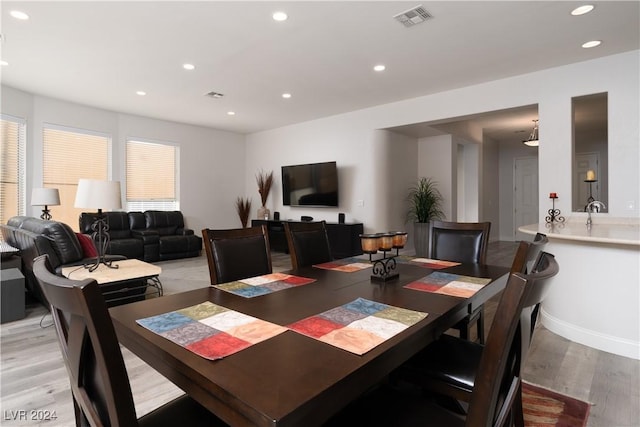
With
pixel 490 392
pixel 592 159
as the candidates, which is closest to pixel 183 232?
pixel 490 392

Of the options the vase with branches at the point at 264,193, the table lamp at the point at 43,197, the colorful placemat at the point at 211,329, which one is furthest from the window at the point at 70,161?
the colorful placemat at the point at 211,329

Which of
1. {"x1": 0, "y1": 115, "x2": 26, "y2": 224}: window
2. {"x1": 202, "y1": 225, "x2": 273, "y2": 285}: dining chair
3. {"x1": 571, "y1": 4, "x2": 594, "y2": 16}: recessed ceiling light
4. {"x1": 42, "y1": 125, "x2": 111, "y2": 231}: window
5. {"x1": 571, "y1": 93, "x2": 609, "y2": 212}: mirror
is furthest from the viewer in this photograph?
{"x1": 571, "y1": 93, "x2": 609, "y2": 212}: mirror

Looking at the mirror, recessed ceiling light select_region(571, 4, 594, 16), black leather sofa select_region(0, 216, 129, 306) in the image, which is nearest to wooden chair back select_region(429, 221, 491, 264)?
recessed ceiling light select_region(571, 4, 594, 16)

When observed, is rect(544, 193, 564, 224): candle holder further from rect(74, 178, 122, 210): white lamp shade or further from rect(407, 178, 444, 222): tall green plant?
rect(74, 178, 122, 210): white lamp shade

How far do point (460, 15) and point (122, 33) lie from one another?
129 inches

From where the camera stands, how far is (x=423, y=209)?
659 cm

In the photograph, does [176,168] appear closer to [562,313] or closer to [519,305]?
[562,313]

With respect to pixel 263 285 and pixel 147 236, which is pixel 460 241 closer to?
pixel 263 285

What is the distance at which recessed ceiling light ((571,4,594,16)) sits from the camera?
2951 mm

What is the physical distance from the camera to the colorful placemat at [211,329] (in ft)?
3.07

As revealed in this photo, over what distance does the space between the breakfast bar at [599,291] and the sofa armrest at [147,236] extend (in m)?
6.03

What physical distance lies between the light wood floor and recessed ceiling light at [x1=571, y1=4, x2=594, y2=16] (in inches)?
113

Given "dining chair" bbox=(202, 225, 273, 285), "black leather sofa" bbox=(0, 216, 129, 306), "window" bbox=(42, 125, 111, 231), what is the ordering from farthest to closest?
"window" bbox=(42, 125, 111, 231)
"black leather sofa" bbox=(0, 216, 129, 306)
"dining chair" bbox=(202, 225, 273, 285)

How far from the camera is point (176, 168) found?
7449 millimetres
